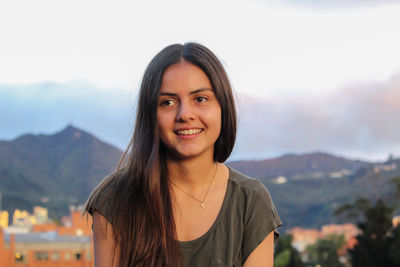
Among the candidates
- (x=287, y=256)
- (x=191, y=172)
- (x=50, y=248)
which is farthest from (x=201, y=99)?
(x=50, y=248)

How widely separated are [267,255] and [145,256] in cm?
39

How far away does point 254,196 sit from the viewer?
209 cm

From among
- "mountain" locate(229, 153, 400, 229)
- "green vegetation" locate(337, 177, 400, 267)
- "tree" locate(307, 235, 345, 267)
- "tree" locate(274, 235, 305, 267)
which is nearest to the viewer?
"green vegetation" locate(337, 177, 400, 267)

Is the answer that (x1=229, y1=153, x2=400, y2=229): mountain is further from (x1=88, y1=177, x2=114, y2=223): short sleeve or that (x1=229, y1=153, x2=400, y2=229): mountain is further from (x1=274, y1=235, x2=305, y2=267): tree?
(x1=88, y1=177, x2=114, y2=223): short sleeve

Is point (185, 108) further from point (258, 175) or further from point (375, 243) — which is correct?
point (258, 175)

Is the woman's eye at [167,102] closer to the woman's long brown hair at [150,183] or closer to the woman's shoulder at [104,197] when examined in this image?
the woman's long brown hair at [150,183]

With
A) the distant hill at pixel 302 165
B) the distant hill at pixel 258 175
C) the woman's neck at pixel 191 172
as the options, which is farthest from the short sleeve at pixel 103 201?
the distant hill at pixel 302 165

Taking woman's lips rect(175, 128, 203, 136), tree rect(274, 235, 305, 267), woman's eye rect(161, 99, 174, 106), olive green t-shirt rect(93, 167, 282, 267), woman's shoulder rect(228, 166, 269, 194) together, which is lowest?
tree rect(274, 235, 305, 267)

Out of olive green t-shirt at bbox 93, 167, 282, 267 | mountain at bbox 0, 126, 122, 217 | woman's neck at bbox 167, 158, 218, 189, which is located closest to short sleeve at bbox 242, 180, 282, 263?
olive green t-shirt at bbox 93, 167, 282, 267

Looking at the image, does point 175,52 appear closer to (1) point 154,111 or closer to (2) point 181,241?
(1) point 154,111

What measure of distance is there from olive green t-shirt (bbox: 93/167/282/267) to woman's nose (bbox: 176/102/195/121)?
33 cm

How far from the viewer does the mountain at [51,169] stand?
4500 centimetres

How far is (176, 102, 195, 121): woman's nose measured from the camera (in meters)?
1.88

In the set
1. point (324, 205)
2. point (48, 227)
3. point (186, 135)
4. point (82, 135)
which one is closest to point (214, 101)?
point (186, 135)
